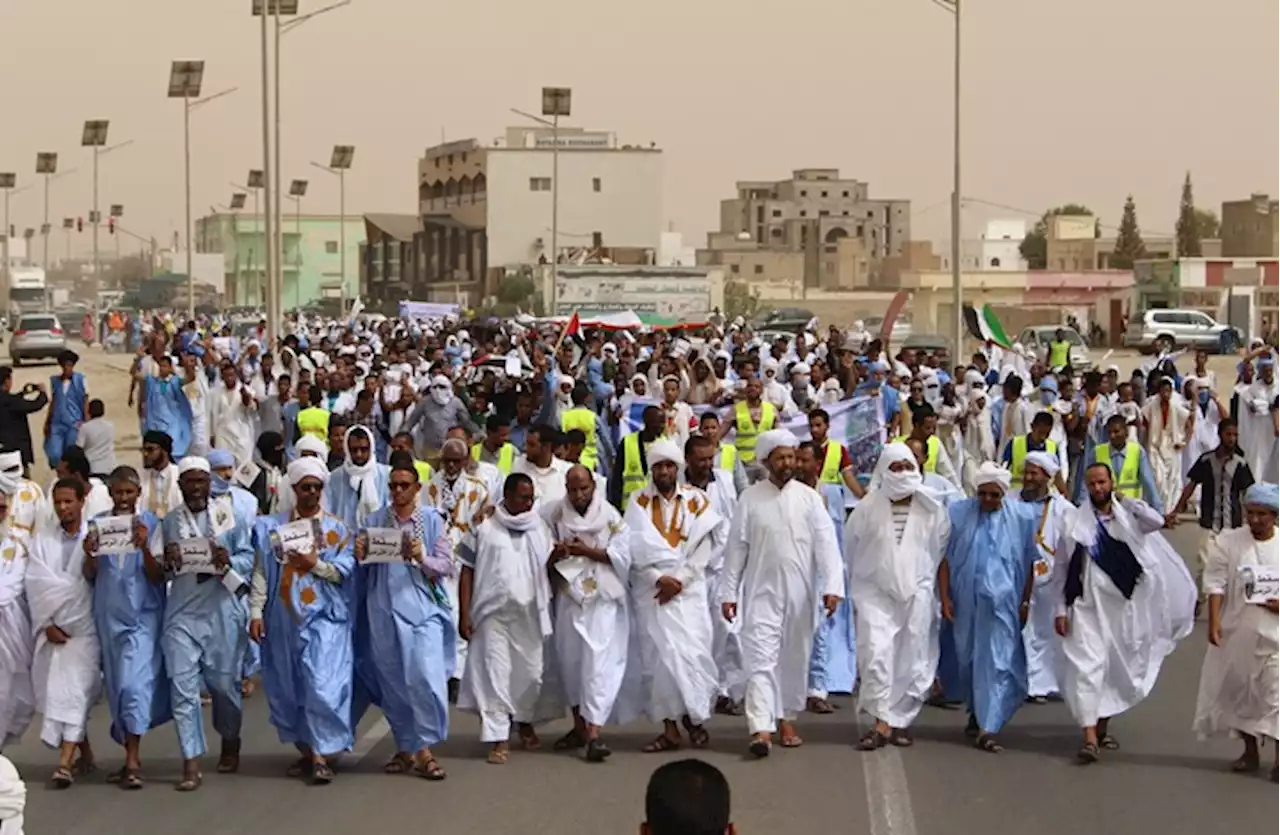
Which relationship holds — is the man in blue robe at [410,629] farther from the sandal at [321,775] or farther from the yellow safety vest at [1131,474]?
the yellow safety vest at [1131,474]

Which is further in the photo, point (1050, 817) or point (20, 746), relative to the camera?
point (20, 746)

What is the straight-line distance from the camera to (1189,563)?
17734 mm

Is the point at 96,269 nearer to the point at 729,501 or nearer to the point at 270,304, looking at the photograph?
the point at 270,304

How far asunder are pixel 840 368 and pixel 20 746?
51.0ft

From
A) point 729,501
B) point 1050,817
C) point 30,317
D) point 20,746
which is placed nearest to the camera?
point 1050,817

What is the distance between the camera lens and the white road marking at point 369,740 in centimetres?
1033

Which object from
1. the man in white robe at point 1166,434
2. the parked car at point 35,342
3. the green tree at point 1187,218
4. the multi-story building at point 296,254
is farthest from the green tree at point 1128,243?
the man in white robe at point 1166,434

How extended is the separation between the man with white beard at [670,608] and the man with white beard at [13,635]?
8.73ft

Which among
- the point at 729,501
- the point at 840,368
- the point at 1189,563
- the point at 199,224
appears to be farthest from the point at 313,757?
the point at 199,224

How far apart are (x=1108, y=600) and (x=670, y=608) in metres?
1.99

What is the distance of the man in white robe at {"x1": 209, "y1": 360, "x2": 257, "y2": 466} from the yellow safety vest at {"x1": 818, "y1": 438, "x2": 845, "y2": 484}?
369 inches

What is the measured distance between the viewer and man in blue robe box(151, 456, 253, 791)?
9.52m

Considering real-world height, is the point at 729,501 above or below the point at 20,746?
above

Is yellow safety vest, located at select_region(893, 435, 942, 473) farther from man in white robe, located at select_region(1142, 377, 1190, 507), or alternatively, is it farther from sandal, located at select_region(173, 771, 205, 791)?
man in white robe, located at select_region(1142, 377, 1190, 507)
